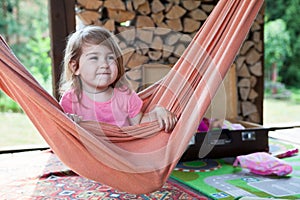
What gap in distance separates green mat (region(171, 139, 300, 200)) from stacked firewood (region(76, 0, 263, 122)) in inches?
31.0

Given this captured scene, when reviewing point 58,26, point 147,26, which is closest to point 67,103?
point 58,26

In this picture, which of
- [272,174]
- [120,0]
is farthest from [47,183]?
[120,0]

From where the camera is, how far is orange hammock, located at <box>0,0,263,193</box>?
1300 millimetres

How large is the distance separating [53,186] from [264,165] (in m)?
0.98

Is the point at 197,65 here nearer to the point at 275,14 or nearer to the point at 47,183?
the point at 47,183

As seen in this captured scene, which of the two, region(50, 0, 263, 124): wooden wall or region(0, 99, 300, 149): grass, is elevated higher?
region(50, 0, 263, 124): wooden wall

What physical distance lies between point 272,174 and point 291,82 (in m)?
4.69

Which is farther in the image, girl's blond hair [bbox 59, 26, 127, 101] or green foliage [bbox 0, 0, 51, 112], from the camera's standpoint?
green foliage [bbox 0, 0, 51, 112]

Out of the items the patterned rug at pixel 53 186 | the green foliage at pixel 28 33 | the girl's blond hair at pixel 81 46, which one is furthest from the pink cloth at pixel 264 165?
the green foliage at pixel 28 33

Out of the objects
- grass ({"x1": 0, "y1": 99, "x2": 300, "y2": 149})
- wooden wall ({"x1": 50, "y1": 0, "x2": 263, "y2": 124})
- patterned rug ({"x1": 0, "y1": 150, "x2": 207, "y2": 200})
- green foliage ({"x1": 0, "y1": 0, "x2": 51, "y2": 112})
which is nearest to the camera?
patterned rug ({"x1": 0, "y1": 150, "x2": 207, "y2": 200})

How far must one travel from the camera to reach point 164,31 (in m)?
3.10

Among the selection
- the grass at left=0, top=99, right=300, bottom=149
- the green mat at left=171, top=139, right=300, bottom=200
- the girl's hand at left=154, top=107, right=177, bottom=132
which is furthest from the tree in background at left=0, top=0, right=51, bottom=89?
the girl's hand at left=154, top=107, right=177, bottom=132

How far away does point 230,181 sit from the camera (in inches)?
76.0

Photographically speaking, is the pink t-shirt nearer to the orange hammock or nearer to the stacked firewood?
the orange hammock
